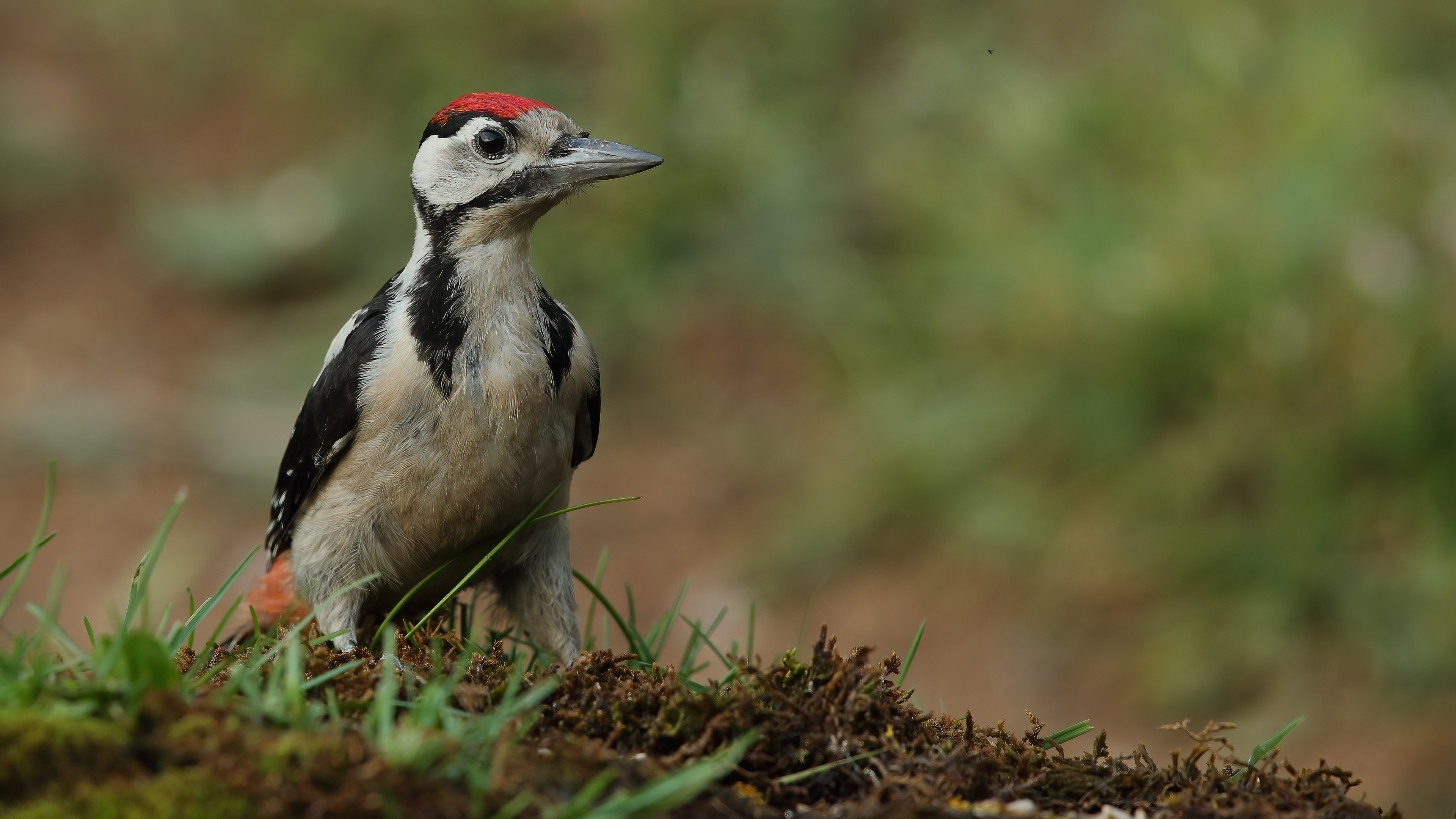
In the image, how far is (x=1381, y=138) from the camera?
24.4 ft

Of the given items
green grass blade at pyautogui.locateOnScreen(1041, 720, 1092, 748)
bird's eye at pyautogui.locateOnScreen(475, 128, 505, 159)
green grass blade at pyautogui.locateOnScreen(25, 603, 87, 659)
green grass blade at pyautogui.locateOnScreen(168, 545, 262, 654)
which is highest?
bird's eye at pyautogui.locateOnScreen(475, 128, 505, 159)

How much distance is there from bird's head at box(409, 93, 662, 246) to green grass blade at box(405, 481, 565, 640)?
0.81 metres

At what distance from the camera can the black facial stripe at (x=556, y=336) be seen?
411cm

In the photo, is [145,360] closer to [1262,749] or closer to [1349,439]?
[1349,439]

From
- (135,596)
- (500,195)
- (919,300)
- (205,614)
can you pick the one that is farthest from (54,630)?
(919,300)

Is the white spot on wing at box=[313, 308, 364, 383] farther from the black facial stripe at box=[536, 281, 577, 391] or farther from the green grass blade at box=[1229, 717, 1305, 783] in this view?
the green grass blade at box=[1229, 717, 1305, 783]

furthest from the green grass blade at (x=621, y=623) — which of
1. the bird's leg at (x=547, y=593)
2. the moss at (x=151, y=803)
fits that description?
the moss at (x=151, y=803)

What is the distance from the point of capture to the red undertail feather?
449cm

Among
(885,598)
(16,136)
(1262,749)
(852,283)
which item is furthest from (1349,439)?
(16,136)

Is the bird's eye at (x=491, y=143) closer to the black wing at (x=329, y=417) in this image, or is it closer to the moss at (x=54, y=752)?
the black wing at (x=329, y=417)

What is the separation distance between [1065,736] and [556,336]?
1.89 meters

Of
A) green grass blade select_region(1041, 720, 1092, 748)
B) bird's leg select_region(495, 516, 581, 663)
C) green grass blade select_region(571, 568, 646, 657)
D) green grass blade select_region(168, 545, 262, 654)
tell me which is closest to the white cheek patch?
bird's leg select_region(495, 516, 581, 663)

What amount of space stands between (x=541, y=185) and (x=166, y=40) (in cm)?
961

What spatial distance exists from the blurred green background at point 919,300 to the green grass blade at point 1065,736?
344cm
